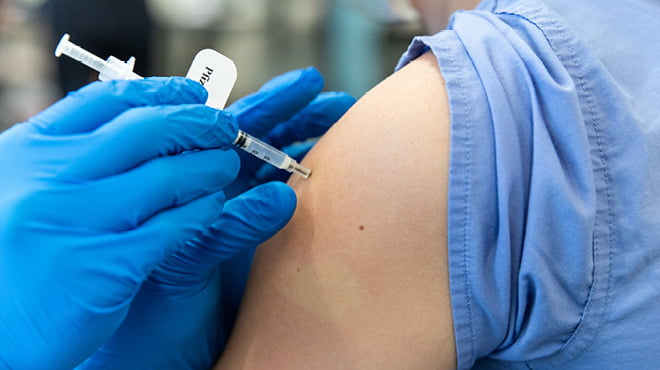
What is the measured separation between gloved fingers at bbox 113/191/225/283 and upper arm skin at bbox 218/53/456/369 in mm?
124

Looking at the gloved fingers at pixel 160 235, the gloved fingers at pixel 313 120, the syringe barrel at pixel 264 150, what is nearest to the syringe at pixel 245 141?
the syringe barrel at pixel 264 150

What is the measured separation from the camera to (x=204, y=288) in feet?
2.85

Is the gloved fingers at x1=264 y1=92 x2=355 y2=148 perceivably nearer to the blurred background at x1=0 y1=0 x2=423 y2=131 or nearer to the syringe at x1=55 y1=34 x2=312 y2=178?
the syringe at x1=55 y1=34 x2=312 y2=178

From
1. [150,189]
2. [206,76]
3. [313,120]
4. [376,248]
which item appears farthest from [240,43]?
[376,248]

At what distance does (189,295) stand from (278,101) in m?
0.38

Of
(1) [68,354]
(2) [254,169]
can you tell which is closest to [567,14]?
(2) [254,169]

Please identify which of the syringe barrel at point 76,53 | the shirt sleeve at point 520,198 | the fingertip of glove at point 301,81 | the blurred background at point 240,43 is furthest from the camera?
the blurred background at point 240,43

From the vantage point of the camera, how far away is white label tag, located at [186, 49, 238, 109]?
30.5 inches

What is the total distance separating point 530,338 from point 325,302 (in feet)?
0.81

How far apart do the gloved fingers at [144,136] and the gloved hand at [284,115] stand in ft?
0.88

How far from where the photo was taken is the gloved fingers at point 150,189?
0.71 meters

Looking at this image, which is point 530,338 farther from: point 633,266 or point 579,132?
point 579,132

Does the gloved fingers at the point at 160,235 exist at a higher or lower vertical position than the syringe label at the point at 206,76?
lower

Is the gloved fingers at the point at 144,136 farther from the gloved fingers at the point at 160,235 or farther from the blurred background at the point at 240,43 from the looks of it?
the blurred background at the point at 240,43
